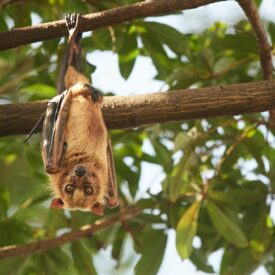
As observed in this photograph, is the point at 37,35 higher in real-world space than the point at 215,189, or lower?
higher

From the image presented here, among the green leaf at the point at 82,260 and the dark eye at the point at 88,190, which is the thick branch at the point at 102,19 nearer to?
the dark eye at the point at 88,190

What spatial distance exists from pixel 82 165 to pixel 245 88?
57.6 inches

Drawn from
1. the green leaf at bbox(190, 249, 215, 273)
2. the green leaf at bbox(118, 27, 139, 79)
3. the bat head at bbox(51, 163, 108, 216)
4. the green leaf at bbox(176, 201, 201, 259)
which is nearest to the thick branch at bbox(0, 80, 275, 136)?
the bat head at bbox(51, 163, 108, 216)

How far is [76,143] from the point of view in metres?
5.05

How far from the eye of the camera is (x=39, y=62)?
6344 mm

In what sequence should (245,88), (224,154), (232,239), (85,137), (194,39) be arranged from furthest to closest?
1. (194,39)
2. (224,154)
3. (232,239)
4. (85,137)
5. (245,88)

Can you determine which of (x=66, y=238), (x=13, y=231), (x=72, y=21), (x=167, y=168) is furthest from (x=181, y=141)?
(x=13, y=231)

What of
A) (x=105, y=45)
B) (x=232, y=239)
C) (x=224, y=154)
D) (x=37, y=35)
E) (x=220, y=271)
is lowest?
(x=220, y=271)

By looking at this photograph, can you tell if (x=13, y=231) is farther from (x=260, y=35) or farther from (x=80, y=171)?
(x=260, y=35)

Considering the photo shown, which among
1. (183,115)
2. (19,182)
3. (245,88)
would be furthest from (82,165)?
(19,182)

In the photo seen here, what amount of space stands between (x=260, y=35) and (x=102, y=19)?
1.21m

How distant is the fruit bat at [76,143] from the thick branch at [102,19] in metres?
0.10

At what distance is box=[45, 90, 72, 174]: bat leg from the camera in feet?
15.7

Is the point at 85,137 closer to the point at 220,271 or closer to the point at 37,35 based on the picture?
the point at 37,35
